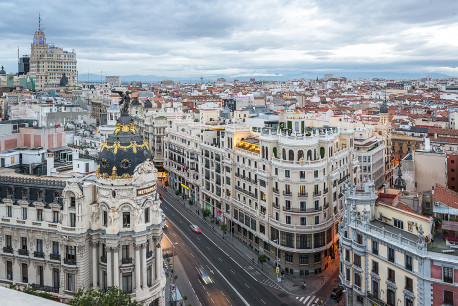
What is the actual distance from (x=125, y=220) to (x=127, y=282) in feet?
29.1

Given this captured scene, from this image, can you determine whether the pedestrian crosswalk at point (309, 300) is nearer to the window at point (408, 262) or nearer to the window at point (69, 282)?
the window at point (408, 262)

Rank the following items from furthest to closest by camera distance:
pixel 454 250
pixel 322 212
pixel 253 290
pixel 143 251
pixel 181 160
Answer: pixel 181 160
pixel 322 212
pixel 253 290
pixel 143 251
pixel 454 250

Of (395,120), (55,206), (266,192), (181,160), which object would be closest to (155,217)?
(55,206)

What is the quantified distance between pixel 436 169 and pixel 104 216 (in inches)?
2900

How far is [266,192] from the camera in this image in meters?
93.8

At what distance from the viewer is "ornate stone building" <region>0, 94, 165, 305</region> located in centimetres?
6025

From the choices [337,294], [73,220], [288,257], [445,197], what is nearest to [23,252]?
[73,220]

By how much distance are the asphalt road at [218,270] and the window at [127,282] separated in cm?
1942

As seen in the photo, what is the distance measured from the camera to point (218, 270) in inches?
3506

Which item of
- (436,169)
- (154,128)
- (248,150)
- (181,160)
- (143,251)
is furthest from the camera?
(154,128)

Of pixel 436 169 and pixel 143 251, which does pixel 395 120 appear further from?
pixel 143 251

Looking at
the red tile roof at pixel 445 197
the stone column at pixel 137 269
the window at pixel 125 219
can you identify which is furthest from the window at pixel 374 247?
the window at pixel 125 219

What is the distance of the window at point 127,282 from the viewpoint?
60.3 m

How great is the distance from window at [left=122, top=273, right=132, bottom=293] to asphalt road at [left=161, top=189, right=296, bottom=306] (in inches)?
765
